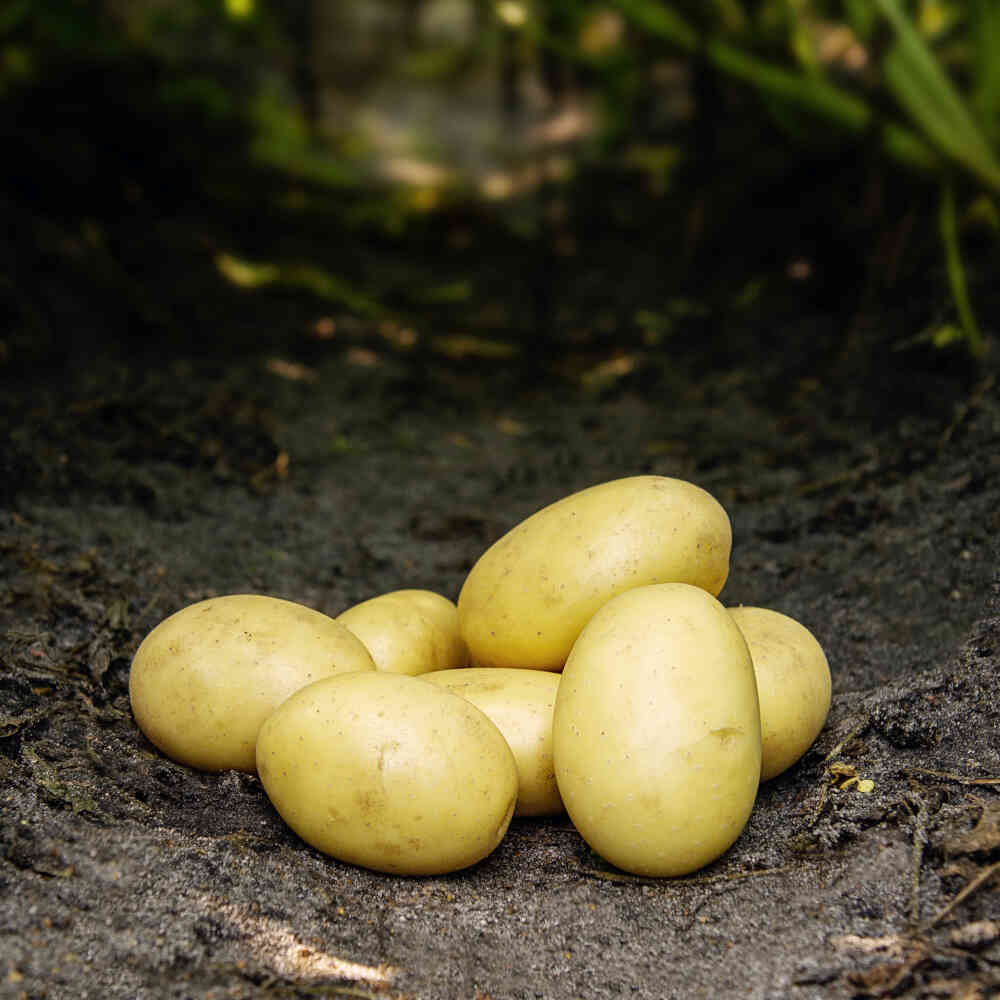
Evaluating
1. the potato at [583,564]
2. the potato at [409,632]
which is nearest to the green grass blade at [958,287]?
the potato at [583,564]

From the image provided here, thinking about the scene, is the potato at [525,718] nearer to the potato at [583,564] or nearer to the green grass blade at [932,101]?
the potato at [583,564]

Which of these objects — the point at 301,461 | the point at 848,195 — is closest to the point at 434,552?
the point at 301,461

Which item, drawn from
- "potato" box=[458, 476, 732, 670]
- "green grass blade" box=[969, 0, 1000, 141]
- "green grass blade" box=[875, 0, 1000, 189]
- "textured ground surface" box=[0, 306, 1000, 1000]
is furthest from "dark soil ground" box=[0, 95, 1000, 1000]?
"green grass blade" box=[969, 0, 1000, 141]

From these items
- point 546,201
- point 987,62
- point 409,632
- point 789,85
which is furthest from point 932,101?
point 409,632

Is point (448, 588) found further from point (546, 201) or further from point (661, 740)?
point (546, 201)

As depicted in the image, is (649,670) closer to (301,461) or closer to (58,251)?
(301,461)

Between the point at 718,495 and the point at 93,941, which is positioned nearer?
the point at 93,941
